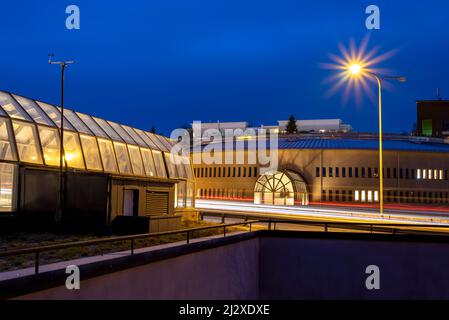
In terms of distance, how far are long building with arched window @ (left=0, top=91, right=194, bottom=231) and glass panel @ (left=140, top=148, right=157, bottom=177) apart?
339cm

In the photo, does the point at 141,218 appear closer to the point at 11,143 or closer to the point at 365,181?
the point at 11,143

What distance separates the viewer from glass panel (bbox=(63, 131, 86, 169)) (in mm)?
24391

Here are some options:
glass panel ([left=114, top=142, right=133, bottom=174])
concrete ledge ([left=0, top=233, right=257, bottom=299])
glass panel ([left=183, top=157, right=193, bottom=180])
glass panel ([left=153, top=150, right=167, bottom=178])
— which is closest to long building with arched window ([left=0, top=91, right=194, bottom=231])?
glass panel ([left=114, top=142, right=133, bottom=174])

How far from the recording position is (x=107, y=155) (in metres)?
27.7

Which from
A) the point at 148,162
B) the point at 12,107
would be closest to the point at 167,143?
the point at 148,162

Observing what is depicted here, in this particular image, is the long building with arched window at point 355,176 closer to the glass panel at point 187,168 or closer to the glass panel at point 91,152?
the glass panel at point 187,168

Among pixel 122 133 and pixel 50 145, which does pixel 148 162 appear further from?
pixel 50 145

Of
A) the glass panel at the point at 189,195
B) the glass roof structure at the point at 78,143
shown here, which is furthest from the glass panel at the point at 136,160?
the glass panel at the point at 189,195

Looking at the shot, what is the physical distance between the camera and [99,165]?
26562mm

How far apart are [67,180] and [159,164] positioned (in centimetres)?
1301

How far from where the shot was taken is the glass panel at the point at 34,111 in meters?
24.2
